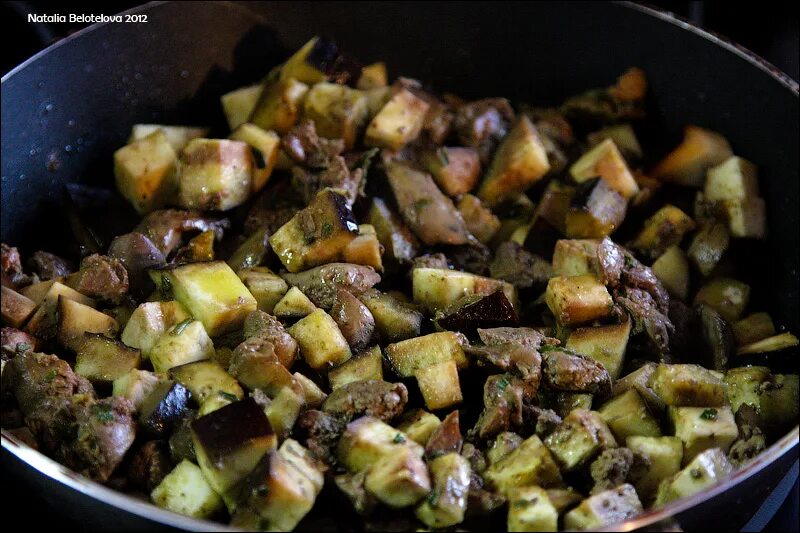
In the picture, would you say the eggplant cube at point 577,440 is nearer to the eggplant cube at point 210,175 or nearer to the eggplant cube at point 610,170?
the eggplant cube at point 610,170

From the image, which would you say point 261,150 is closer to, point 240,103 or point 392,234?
point 240,103

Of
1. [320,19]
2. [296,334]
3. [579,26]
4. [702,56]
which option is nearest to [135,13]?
[320,19]

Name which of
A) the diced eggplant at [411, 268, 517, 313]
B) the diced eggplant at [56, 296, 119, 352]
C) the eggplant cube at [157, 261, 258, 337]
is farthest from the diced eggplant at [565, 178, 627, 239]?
the diced eggplant at [56, 296, 119, 352]

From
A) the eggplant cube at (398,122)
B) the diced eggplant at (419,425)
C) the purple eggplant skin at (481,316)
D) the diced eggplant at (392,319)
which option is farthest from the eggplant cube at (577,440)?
the eggplant cube at (398,122)

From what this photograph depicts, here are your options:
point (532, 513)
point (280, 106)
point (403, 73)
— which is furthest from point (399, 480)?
point (403, 73)

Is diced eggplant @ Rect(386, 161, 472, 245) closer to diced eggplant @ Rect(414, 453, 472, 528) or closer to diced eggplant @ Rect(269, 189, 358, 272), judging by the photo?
diced eggplant @ Rect(269, 189, 358, 272)

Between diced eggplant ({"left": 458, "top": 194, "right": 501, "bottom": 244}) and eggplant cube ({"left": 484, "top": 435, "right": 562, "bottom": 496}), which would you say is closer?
eggplant cube ({"left": 484, "top": 435, "right": 562, "bottom": 496})

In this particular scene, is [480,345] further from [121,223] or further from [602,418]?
[121,223]
